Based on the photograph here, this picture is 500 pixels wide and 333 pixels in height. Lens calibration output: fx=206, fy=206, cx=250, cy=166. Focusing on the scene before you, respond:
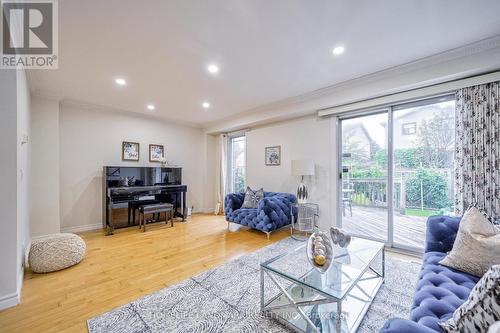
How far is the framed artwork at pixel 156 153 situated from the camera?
5047mm

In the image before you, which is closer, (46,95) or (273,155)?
(46,95)

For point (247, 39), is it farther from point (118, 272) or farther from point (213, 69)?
point (118, 272)

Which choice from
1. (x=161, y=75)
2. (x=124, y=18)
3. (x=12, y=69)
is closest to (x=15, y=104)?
(x=12, y=69)

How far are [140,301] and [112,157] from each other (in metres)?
3.58

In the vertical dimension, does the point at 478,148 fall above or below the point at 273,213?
above

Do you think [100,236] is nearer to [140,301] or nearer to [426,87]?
[140,301]

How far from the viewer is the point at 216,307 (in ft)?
5.92

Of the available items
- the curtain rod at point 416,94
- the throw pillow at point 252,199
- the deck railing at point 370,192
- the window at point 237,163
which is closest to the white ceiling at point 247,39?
the curtain rod at point 416,94

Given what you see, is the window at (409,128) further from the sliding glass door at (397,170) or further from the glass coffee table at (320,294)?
the glass coffee table at (320,294)

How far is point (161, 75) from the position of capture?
2953mm

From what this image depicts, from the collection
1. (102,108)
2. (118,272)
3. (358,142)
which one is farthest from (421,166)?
A: (102,108)

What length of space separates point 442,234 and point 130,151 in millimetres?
5447

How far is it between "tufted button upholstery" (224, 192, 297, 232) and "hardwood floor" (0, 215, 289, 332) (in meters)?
0.25

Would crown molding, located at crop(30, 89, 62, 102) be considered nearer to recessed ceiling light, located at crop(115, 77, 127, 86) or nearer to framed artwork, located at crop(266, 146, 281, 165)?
recessed ceiling light, located at crop(115, 77, 127, 86)
